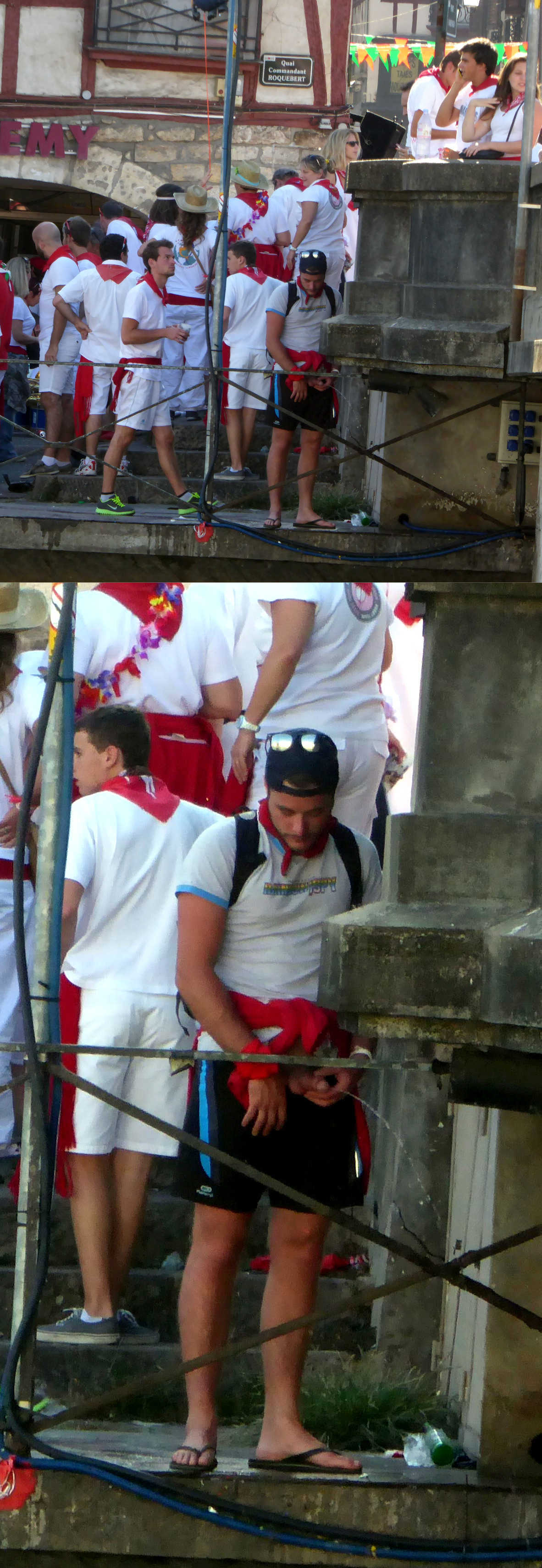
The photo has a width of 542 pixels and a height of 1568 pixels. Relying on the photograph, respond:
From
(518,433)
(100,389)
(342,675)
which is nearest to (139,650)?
(342,675)

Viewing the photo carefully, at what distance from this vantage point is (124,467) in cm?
1198

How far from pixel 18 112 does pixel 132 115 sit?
1254 millimetres

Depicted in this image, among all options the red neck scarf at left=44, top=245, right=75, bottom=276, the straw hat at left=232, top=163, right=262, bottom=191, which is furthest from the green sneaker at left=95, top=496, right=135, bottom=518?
the straw hat at left=232, top=163, right=262, bottom=191

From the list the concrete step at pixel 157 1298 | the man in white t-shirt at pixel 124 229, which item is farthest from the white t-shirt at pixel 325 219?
the concrete step at pixel 157 1298

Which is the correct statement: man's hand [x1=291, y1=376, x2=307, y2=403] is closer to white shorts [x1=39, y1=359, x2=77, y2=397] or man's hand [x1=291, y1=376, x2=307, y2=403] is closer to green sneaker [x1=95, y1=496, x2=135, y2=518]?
green sneaker [x1=95, y1=496, x2=135, y2=518]

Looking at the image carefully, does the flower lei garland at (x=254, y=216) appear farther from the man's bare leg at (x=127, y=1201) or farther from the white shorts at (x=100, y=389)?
the man's bare leg at (x=127, y=1201)

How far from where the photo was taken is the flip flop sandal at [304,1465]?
14.2 ft

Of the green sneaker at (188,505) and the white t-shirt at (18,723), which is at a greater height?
the green sneaker at (188,505)

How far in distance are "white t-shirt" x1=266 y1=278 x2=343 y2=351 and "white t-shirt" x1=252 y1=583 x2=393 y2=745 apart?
6430 mm

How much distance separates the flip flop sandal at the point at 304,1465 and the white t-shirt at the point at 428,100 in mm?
8696

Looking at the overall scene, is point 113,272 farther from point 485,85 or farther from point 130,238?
point 485,85

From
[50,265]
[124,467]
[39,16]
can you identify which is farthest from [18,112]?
[124,467]

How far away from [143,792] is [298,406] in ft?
21.4

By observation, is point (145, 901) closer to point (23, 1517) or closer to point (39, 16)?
point (23, 1517)
